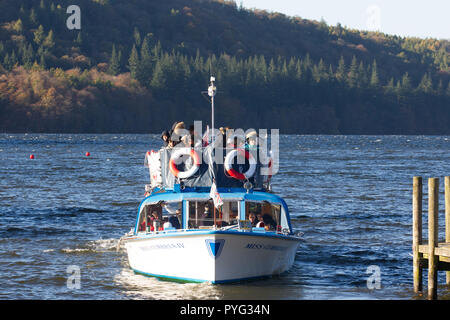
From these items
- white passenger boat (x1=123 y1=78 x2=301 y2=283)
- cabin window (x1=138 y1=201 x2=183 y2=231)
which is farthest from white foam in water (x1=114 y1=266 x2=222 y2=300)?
cabin window (x1=138 y1=201 x2=183 y2=231)

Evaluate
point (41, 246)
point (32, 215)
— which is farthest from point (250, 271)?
point (32, 215)

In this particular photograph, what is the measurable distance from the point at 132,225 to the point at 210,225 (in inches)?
561

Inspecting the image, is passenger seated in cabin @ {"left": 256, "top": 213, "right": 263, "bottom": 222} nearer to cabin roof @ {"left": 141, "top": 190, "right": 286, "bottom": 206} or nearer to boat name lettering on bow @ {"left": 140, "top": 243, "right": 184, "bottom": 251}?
cabin roof @ {"left": 141, "top": 190, "right": 286, "bottom": 206}

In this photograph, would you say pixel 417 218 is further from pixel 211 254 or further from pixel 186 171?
pixel 186 171

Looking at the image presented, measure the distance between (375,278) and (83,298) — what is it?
930 cm

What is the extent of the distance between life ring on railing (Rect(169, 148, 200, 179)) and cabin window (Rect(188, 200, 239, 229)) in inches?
35.5

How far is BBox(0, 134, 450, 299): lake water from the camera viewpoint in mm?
24500

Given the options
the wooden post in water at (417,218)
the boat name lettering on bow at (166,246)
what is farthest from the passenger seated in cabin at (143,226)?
the wooden post in water at (417,218)

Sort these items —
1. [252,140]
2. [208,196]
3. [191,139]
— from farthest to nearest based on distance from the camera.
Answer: [252,140], [191,139], [208,196]

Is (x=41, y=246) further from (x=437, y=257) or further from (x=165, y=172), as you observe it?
(x=437, y=257)

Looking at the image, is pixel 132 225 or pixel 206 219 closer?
pixel 206 219

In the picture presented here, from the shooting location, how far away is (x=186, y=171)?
2509 cm

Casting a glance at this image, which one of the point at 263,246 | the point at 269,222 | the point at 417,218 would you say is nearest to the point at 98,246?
the point at 269,222
